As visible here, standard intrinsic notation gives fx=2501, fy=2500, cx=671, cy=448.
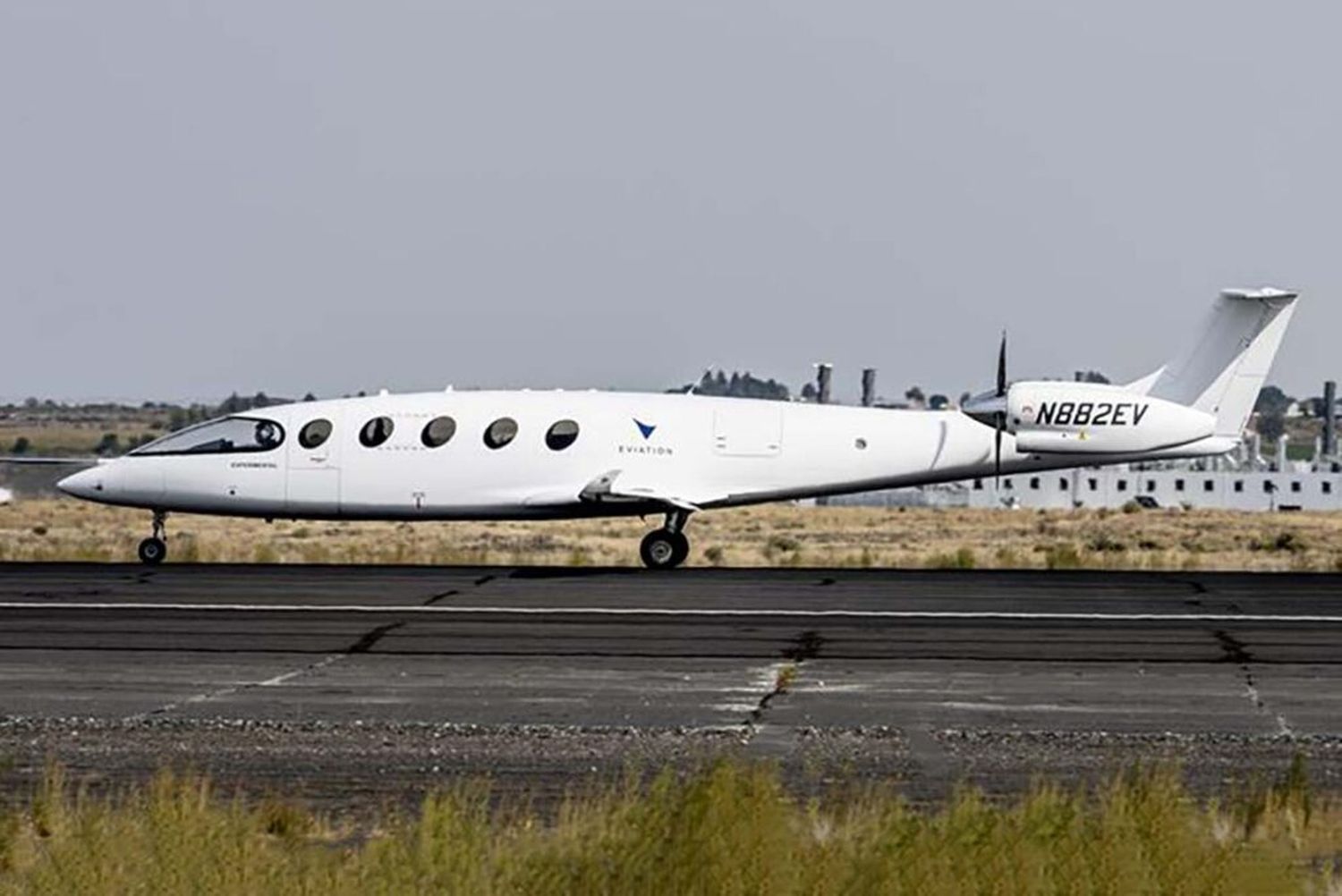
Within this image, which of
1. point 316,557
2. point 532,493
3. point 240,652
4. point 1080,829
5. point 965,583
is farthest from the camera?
point 316,557

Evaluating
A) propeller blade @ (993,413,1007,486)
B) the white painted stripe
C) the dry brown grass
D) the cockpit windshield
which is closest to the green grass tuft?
the white painted stripe

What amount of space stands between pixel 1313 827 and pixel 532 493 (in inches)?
931

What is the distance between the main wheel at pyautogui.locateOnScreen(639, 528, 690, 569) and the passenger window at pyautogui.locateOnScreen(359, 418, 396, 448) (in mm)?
4294

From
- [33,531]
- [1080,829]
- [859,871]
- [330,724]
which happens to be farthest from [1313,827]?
[33,531]

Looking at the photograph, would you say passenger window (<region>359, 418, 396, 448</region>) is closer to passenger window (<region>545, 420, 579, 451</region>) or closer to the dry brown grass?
passenger window (<region>545, 420, 579, 451</region>)

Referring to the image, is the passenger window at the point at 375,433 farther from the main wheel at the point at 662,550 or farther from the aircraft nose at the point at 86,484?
the main wheel at the point at 662,550

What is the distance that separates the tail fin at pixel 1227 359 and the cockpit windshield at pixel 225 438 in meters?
12.9

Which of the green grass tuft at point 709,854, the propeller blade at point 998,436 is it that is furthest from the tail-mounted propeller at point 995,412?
the green grass tuft at point 709,854

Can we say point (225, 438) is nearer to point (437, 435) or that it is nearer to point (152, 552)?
point (152, 552)

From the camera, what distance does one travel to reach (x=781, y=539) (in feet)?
200

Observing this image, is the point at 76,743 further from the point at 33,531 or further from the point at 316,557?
the point at 33,531

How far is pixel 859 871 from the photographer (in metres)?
9.98

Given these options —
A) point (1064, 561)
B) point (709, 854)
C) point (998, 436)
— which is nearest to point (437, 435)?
point (998, 436)

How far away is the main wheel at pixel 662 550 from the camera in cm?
3591
